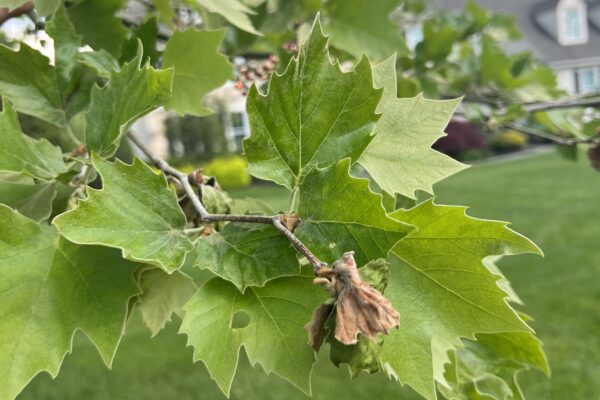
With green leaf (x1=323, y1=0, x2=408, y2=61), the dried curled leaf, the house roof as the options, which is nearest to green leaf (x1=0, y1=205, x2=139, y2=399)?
the dried curled leaf

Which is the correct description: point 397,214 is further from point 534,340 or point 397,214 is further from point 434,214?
point 534,340

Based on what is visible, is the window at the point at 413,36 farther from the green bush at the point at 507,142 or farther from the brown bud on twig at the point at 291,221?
the green bush at the point at 507,142

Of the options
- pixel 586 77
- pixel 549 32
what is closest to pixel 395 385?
pixel 586 77

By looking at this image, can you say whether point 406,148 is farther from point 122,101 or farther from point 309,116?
point 122,101

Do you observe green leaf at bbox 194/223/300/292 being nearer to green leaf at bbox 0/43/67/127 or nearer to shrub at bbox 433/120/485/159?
green leaf at bbox 0/43/67/127

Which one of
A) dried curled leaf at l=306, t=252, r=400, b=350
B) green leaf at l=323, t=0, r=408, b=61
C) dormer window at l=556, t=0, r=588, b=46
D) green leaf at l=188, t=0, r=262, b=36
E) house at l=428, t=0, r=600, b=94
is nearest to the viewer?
dried curled leaf at l=306, t=252, r=400, b=350

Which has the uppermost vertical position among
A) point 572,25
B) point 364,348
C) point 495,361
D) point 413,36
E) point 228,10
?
point 572,25
